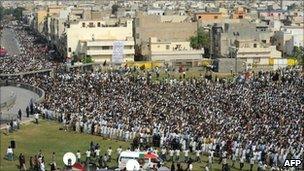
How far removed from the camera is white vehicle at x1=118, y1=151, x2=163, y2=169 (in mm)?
27328

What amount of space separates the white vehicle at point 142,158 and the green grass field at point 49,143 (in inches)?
55.8

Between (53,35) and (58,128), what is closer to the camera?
(58,128)

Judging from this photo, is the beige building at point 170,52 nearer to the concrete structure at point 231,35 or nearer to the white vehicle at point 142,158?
the concrete structure at point 231,35

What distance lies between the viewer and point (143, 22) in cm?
9981

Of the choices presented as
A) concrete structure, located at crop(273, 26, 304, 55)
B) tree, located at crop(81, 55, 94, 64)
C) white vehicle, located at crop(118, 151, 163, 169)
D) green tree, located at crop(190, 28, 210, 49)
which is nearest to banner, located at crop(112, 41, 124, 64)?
tree, located at crop(81, 55, 94, 64)

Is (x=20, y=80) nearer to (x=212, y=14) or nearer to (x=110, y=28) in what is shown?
(x=110, y=28)

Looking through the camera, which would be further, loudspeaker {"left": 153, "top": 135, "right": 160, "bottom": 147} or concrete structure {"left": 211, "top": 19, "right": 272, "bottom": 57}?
concrete structure {"left": 211, "top": 19, "right": 272, "bottom": 57}

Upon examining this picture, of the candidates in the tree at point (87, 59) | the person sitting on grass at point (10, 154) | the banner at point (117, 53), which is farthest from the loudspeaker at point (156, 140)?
the tree at point (87, 59)

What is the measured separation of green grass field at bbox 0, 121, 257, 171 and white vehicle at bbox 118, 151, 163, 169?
1.42 meters

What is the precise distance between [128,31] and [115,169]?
67.7 m

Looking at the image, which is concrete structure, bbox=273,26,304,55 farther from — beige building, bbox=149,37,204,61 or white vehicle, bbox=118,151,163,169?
white vehicle, bbox=118,151,163,169

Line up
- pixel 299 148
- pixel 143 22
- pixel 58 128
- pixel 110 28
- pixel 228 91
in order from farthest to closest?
pixel 143 22 < pixel 110 28 < pixel 228 91 < pixel 58 128 < pixel 299 148

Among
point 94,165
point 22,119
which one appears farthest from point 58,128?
point 94,165

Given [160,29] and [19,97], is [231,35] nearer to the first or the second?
[160,29]
